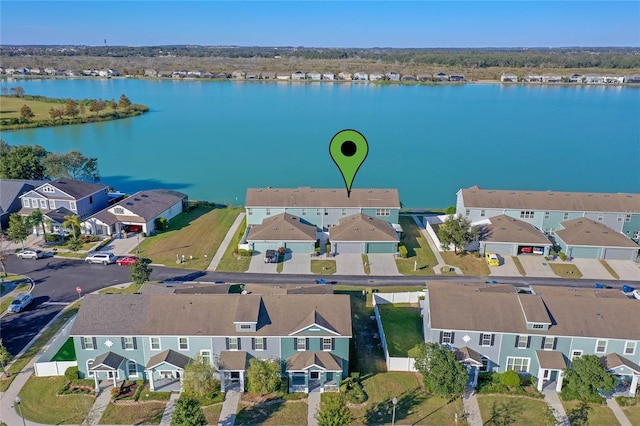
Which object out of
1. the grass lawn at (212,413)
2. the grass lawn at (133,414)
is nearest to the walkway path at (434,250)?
the grass lawn at (212,413)

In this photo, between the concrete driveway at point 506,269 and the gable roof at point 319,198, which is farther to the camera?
the gable roof at point 319,198

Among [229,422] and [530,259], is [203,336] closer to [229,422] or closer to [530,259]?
[229,422]

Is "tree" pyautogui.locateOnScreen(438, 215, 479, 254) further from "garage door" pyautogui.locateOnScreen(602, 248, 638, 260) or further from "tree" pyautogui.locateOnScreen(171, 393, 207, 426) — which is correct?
"tree" pyautogui.locateOnScreen(171, 393, 207, 426)

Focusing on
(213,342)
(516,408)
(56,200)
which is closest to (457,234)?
(516,408)

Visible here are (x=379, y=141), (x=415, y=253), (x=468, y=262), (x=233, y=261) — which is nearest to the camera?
(x=233, y=261)

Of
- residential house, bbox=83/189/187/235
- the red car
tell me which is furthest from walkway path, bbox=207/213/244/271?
residential house, bbox=83/189/187/235

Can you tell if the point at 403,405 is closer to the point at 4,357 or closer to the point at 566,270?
the point at 4,357

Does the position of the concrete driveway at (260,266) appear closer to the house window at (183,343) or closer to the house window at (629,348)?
the house window at (183,343)
